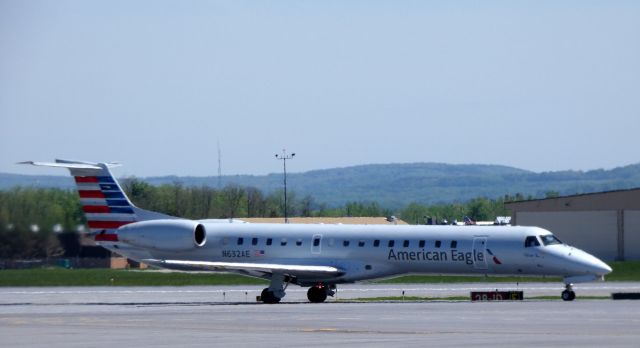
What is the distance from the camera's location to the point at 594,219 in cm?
10294

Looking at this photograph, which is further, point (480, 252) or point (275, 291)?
point (275, 291)

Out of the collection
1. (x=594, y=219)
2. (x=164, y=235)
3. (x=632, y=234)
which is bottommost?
(x=164, y=235)

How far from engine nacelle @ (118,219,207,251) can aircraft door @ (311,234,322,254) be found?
15.6ft

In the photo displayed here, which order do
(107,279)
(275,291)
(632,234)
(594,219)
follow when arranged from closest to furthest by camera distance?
(275,291) → (107,279) → (632,234) → (594,219)

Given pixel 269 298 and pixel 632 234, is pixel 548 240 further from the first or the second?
pixel 632 234

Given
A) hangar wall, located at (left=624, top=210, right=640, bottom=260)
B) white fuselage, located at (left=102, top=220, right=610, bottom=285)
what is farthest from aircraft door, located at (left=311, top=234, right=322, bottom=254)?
hangar wall, located at (left=624, top=210, right=640, bottom=260)

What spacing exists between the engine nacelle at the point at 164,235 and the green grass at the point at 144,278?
19.5 meters

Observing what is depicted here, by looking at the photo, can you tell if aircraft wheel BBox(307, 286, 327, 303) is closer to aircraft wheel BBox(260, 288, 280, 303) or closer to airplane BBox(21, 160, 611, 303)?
airplane BBox(21, 160, 611, 303)

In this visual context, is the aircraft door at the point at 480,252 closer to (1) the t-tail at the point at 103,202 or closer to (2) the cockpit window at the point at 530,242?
(2) the cockpit window at the point at 530,242

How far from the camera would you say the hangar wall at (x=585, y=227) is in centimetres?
10162

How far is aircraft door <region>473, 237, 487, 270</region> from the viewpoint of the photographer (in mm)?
54125

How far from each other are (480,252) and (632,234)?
160ft

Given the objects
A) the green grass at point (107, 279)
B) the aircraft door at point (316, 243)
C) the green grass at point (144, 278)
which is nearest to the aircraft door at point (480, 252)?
the aircraft door at point (316, 243)

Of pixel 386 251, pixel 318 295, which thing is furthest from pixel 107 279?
pixel 386 251
